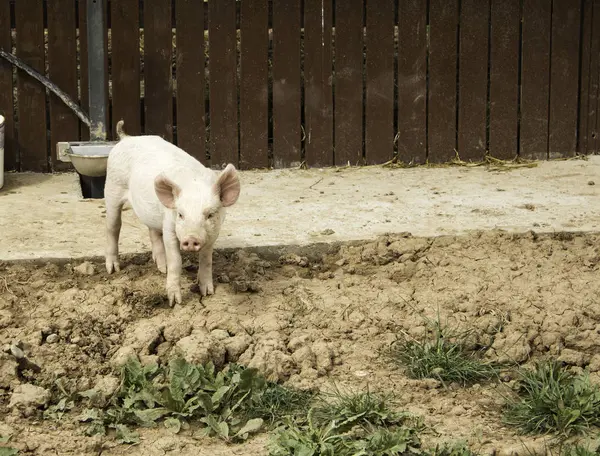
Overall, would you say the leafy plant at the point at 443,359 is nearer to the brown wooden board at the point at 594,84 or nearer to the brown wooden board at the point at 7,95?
the brown wooden board at the point at 594,84

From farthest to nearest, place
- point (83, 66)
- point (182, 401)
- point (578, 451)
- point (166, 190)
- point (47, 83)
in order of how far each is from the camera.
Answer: point (83, 66), point (47, 83), point (166, 190), point (182, 401), point (578, 451)

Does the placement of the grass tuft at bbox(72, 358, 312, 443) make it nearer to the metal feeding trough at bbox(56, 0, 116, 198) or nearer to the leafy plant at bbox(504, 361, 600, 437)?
the leafy plant at bbox(504, 361, 600, 437)

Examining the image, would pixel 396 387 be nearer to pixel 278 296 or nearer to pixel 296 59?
pixel 278 296

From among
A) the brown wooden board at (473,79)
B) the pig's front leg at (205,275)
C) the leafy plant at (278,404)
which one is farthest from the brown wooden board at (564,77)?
the leafy plant at (278,404)

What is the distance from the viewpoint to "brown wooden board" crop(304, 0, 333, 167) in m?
9.08

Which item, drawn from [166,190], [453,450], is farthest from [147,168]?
[453,450]

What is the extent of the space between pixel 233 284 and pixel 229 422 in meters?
1.38

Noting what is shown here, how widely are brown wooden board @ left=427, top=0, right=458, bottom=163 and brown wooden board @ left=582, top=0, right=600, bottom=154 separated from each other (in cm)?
116

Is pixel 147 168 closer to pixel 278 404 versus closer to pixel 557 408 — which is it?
pixel 278 404

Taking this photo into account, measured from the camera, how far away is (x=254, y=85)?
9141mm

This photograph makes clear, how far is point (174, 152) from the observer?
244 inches

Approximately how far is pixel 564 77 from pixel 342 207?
2700mm

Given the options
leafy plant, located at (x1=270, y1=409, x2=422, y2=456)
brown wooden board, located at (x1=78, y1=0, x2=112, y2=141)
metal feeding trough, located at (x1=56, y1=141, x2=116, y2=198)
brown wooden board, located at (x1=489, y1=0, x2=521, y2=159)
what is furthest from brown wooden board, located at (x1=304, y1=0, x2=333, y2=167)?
leafy plant, located at (x1=270, y1=409, x2=422, y2=456)

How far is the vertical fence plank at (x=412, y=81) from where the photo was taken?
9.17 meters
